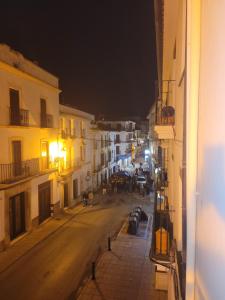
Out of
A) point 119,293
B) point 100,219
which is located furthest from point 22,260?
point 100,219

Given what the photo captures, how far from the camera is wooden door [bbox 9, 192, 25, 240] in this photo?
52.3 ft

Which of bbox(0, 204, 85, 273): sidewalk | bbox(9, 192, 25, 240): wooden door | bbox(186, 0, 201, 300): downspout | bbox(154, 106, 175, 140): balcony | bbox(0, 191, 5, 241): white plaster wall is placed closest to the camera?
bbox(186, 0, 201, 300): downspout

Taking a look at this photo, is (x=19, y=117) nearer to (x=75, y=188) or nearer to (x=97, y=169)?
(x=75, y=188)

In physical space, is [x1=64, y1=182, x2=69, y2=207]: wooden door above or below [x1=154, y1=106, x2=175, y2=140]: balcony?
below

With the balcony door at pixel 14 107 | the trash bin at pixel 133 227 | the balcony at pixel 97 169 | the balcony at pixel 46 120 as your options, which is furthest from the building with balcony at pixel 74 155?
the trash bin at pixel 133 227

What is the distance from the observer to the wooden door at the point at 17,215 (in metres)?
15.9

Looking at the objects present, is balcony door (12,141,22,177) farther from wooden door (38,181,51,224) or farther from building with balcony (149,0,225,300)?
building with balcony (149,0,225,300)

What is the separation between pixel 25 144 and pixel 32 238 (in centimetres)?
530

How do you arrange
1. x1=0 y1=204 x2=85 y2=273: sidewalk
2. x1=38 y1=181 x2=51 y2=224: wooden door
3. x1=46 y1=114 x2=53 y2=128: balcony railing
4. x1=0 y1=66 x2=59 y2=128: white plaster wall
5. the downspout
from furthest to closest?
x1=46 y1=114 x2=53 y2=128: balcony railing
x1=38 y1=181 x2=51 y2=224: wooden door
x1=0 y1=66 x2=59 y2=128: white plaster wall
x1=0 y1=204 x2=85 y2=273: sidewalk
the downspout

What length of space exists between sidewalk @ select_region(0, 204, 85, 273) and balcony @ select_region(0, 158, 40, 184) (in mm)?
3387

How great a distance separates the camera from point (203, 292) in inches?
91.2

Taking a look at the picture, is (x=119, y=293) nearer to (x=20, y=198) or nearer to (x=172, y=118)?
(x=172, y=118)

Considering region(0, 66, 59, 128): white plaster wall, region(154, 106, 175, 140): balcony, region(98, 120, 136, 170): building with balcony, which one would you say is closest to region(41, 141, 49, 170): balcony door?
region(0, 66, 59, 128): white plaster wall

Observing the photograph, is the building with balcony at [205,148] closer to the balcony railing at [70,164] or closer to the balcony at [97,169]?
the balcony railing at [70,164]
